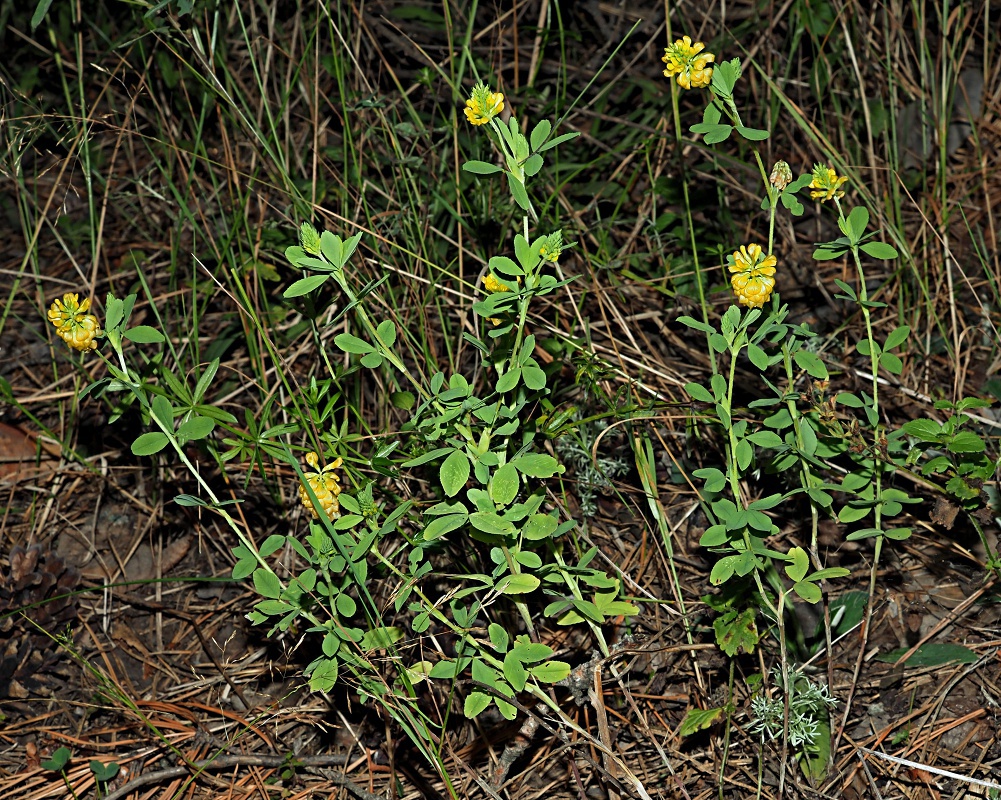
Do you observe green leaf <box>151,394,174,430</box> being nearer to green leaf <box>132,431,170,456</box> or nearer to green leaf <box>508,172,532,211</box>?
green leaf <box>132,431,170,456</box>

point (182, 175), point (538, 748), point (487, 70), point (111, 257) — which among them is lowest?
point (538, 748)

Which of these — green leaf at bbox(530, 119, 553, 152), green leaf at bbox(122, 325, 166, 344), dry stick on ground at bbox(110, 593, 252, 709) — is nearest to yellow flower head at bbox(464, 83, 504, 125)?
green leaf at bbox(530, 119, 553, 152)

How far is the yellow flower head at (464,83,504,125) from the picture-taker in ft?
5.16

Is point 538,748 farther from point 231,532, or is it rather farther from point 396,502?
point 231,532

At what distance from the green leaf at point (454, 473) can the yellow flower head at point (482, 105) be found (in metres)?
0.61

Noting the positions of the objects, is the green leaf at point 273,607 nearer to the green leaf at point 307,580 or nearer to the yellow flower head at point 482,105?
the green leaf at point 307,580

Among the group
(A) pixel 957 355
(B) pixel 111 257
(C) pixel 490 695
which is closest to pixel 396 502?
(C) pixel 490 695

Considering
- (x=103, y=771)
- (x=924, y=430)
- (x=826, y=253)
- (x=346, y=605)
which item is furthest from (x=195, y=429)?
(x=924, y=430)

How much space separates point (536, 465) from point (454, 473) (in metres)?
0.15

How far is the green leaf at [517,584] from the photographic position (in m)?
1.69

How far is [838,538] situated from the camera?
212 centimetres

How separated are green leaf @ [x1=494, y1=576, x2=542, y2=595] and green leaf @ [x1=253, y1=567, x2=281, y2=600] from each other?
1.47ft

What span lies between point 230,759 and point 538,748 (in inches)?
27.1

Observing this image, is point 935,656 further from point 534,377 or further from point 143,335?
point 143,335
